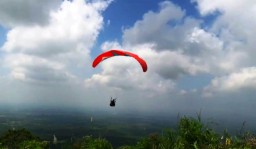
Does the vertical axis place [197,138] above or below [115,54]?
below

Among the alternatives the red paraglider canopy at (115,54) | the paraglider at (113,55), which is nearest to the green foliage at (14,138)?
the paraglider at (113,55)

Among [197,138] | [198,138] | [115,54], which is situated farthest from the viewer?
[115,54]

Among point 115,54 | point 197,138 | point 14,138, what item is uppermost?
point 115,54

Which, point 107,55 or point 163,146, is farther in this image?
point 107,55

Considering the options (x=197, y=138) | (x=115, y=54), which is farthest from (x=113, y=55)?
(x=197, y=138)

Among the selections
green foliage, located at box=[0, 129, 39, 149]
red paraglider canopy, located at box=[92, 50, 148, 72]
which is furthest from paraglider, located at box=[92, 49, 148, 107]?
green foliage, located at box=[0, 129, 39, 149]

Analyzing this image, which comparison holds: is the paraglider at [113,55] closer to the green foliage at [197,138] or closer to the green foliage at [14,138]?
the green foliage at [197,138]

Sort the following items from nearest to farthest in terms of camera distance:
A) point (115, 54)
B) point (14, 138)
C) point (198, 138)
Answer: point (198, 138) < point (115, 54) < point (14, 138)

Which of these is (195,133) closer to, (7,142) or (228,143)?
(228,143)

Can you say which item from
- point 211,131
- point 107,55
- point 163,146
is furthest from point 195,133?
point 107,55

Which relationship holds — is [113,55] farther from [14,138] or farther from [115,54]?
[14,138]

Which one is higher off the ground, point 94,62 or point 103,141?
point 94,62
